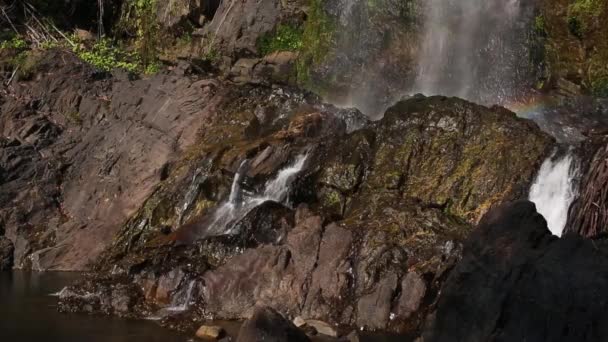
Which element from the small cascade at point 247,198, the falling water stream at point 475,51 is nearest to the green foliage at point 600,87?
the falling water stream at point 475,51

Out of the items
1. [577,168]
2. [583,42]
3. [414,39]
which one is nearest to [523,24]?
[583,42]

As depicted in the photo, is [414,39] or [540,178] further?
[414,39]

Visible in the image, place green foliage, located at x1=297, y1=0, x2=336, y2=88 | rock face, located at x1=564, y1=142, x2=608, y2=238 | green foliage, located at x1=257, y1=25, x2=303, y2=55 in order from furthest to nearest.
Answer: green foliage, located at x1=257, y1=25, x2=303, y2=55 → green foliage, located at x1=297, y1=0, x2=336, y2=88 → rock face, located at x1=564, y1=142, x2=608, y2=238

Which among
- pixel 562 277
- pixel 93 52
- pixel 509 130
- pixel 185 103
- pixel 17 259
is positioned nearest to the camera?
pixel 562 277

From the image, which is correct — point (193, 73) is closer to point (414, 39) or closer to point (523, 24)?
point (414, 39)

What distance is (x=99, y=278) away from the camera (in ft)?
49.2

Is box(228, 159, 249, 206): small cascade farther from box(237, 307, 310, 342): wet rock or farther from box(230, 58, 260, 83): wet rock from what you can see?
box(230, 58, 260, 83): wet rock

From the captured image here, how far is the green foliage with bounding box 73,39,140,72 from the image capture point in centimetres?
2836

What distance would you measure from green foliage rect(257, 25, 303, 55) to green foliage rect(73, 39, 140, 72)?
191 inches

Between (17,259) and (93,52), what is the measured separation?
1252 centimetres

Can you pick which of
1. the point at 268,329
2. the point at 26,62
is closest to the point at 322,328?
the point at 268,329

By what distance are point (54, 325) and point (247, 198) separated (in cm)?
586

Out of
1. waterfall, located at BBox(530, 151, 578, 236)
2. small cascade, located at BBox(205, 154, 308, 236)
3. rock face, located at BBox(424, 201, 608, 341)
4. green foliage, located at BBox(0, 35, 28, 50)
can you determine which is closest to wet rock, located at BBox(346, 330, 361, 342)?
rock face, located at BBox(424, 201, 608, 341)

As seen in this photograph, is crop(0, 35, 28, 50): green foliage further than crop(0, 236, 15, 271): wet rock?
Yes
